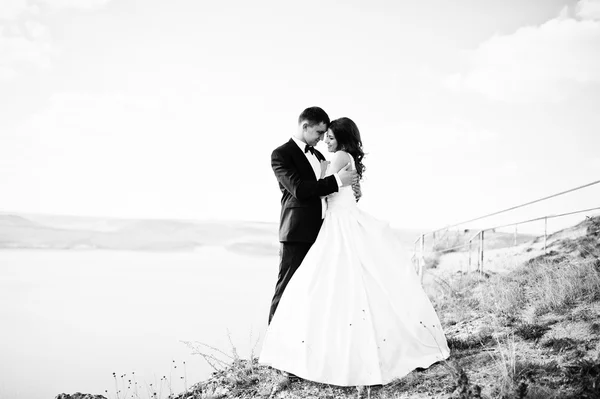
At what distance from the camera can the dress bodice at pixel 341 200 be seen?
4.59 m

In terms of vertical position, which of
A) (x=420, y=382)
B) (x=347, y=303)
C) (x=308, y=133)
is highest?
(x=308, y=133)

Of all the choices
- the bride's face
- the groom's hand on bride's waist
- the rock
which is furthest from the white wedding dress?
the rock

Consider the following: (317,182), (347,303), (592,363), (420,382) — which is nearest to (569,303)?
(592,363)

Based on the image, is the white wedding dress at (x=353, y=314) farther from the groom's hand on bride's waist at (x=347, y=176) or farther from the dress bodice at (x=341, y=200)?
the groom's hand on bride's waist at (x=347, y=176)

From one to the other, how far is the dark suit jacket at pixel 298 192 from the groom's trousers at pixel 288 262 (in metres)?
0.08

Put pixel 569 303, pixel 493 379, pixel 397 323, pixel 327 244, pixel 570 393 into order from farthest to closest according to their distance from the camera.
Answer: pixel 569 303
pixel 327 244
pixel 397 323
pixel 493 379
pixel 570 393

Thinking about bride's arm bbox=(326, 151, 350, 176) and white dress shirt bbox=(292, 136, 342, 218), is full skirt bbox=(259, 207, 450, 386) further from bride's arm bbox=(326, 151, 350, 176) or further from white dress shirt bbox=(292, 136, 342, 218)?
bride's arm bbox=(326, 151, 350, 176)

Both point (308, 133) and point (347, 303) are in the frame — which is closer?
point (347, 303)

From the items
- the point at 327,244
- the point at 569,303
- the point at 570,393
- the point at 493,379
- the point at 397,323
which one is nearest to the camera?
the point at 570,393

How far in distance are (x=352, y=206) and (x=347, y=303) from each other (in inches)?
39.9

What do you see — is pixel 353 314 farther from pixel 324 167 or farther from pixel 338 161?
pixel 324 167

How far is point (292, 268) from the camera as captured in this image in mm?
4504

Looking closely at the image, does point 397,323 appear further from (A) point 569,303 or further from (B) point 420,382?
(A) point 569,303

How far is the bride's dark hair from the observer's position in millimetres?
4652
